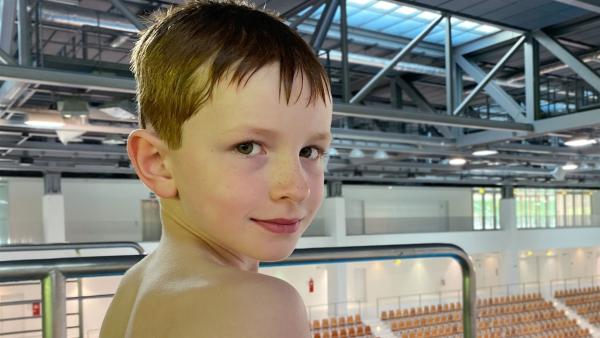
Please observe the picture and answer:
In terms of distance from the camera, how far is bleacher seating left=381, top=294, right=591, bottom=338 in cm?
2075

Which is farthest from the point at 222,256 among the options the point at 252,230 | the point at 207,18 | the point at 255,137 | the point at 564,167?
the point at 564,167

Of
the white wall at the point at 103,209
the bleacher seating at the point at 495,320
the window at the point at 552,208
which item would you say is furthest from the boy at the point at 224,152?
the window at the point at 552,208

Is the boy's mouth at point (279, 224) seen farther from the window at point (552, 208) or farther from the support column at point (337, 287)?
the window at point (552, 208)

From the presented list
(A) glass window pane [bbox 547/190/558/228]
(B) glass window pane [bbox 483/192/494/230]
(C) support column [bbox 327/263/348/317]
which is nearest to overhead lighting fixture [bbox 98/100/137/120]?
(C) support column [bbox 327/263/348/317]

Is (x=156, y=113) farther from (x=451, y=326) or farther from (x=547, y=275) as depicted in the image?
(x=547, y=275)

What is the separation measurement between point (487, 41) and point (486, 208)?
25.0m

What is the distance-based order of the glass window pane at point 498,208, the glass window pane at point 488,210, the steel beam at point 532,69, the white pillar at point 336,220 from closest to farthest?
the steel beam at point 532,69
the white pillar at point 336,220
the glass window pane at point 488,210
the glass window pane at point 498,208

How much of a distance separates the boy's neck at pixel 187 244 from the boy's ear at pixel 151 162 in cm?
4

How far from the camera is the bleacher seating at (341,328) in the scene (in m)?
18.5

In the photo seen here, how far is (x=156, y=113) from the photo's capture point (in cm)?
88

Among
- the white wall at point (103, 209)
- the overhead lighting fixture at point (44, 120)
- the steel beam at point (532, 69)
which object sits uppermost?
the steel beam at point (532, 69)

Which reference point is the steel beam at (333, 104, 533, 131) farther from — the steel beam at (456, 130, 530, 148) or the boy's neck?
the boy's neck

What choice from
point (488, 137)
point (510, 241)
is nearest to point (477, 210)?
point (510, 241)

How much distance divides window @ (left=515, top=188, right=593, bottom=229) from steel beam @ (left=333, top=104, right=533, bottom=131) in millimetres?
26087
